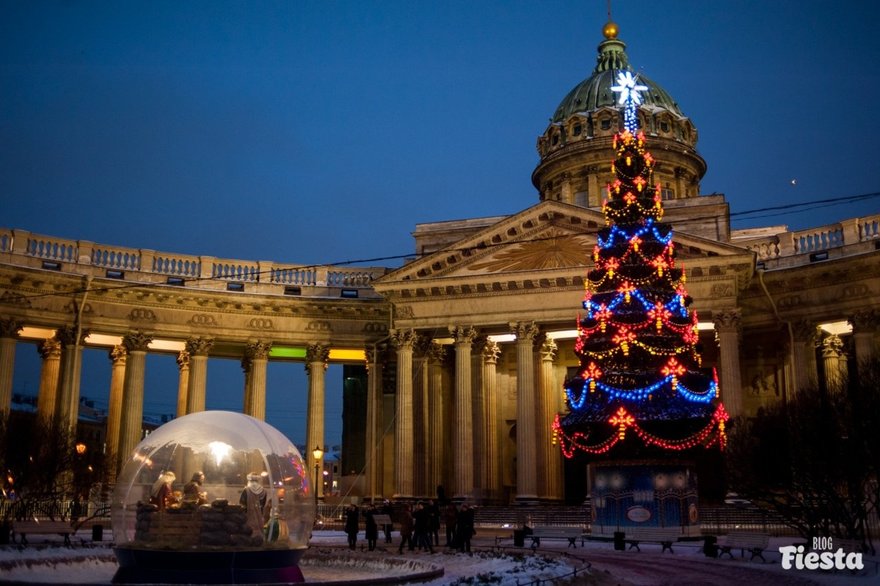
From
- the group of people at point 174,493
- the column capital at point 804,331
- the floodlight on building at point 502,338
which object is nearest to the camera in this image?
the group of people at point 174,493

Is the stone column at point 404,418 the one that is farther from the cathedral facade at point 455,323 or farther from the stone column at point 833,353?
the stone column at point 833,353

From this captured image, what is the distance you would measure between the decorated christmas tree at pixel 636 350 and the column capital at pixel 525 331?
11.9 m

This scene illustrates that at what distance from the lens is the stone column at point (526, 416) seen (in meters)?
42.7

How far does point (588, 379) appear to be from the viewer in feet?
101

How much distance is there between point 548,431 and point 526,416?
264 cm

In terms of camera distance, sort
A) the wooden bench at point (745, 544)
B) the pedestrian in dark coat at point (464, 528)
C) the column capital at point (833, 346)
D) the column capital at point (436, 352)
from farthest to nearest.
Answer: the column capital at point (436, 352) → the column capital at point (833, 346) → the pedestrian in dark coat at point (464, 528) → the wooden bench at point (745, 544)

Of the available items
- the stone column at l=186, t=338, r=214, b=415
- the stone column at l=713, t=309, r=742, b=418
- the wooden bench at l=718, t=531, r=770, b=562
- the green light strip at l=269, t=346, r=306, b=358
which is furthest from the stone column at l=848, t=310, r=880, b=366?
the stone column at l=186, t=338, r=214, b=415

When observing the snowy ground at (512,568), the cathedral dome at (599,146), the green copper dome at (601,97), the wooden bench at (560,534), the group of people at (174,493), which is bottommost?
the snowy ground at (512,568)

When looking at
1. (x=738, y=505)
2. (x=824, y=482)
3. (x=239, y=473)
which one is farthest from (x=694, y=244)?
(x=239, y=473)

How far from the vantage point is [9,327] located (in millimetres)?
43562

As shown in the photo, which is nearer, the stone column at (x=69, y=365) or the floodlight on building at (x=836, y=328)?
the floodlight on building at (x=836, y=328)

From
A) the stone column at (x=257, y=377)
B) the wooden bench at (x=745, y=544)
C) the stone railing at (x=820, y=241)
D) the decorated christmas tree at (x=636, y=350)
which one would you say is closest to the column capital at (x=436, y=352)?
the stone column at (x=257, y=377)

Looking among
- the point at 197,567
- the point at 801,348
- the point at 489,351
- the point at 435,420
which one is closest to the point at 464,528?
the point at 197,567

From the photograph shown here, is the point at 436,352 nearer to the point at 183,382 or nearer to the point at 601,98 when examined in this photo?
the point at 183,382
